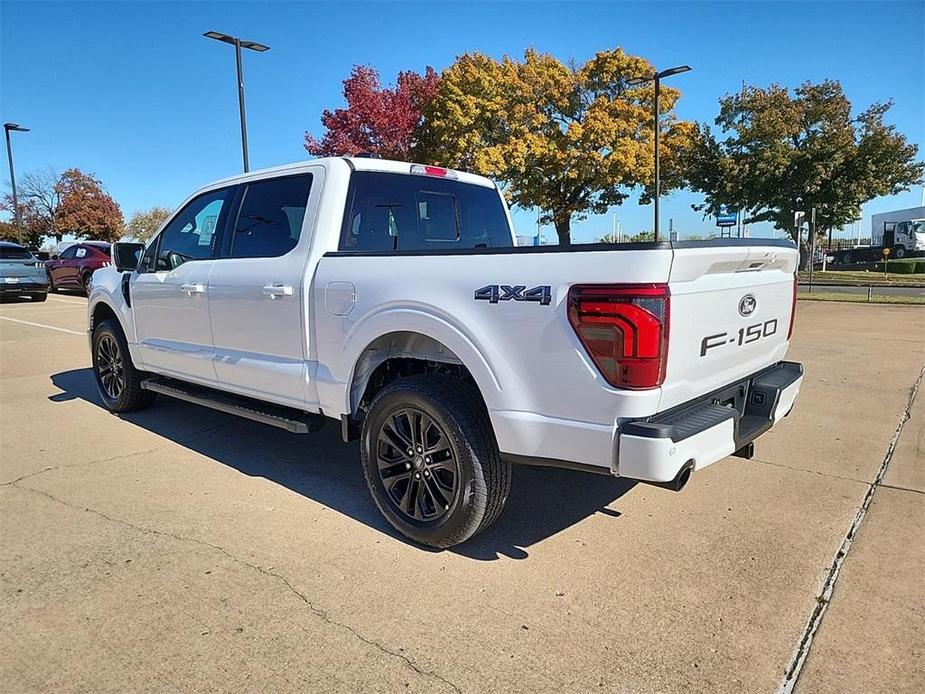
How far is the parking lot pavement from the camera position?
2363mm

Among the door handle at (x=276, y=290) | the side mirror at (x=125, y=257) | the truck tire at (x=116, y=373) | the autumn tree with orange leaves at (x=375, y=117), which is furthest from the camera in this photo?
the autumn tree with orange leaves at (x=375, y=117)

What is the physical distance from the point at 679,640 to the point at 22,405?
6.67 metres

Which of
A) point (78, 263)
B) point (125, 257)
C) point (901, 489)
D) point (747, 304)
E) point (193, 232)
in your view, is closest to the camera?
point (747, 304)

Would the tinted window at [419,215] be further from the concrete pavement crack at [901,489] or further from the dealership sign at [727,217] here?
the dealership sign at [727,217]

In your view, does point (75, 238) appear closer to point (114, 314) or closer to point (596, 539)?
point (114, 314)

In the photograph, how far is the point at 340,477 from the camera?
14.1 feet

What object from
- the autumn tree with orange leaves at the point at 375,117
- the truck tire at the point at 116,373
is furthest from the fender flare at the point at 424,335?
the autumn tree with orange leaves at the point at 375,117

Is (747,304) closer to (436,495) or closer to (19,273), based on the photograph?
(436,495)

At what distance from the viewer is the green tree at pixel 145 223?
50.2 meters

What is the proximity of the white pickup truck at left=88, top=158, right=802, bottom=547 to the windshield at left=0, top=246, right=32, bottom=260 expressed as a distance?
1629cm

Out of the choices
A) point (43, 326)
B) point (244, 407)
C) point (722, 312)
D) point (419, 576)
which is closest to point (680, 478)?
point (722, 312)

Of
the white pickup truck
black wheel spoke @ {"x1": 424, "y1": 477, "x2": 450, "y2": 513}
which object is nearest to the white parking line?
the white pickup truck

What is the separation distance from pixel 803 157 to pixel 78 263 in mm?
32579

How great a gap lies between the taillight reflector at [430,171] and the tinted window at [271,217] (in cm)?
74
